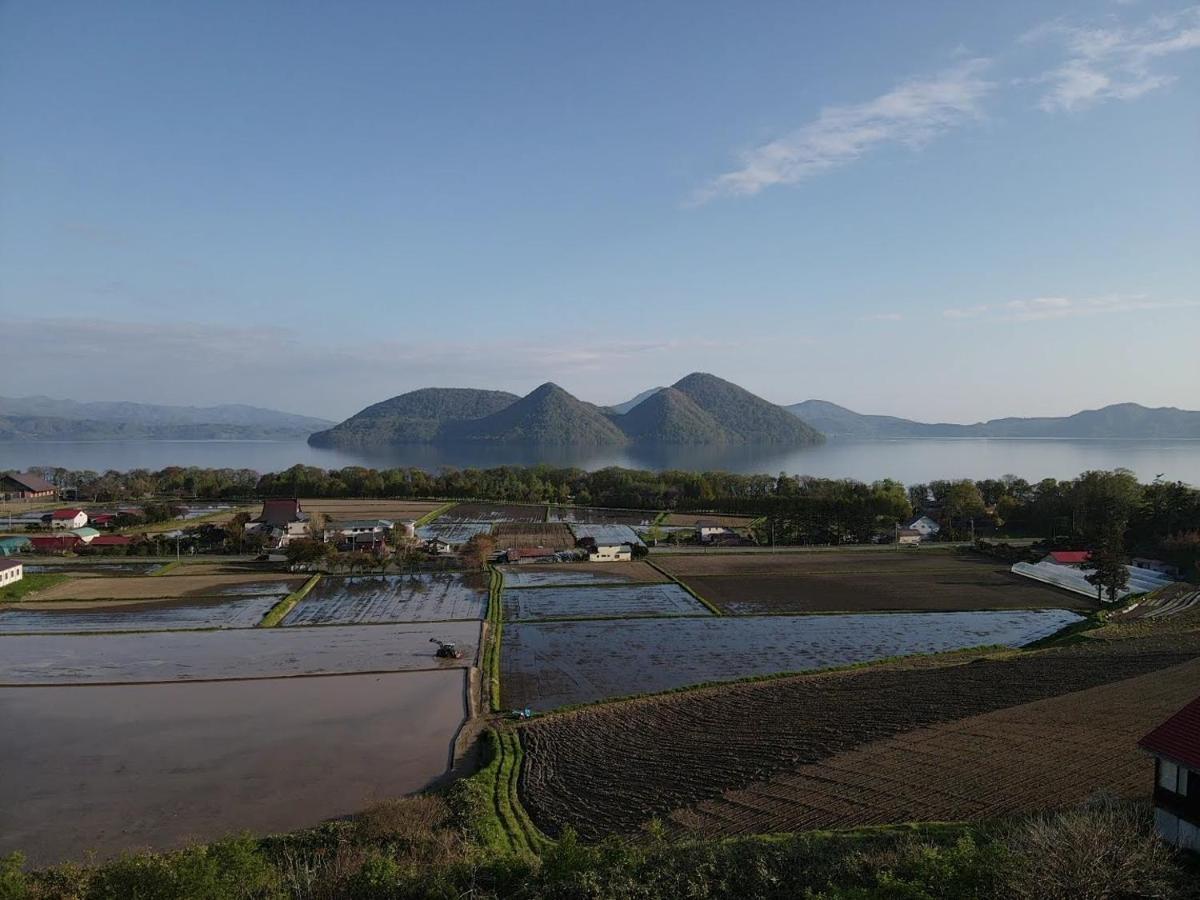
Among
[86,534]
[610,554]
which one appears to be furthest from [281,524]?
[610,554]

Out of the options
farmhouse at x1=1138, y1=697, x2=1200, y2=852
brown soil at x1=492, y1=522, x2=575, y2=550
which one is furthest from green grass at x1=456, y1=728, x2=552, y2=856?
brown soil at x1=492, y1=522, x2=575, y2=550

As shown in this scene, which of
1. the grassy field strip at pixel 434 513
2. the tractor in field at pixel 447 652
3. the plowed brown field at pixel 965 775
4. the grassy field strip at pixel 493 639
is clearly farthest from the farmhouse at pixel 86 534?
the plowed brown field at pixel 965 775

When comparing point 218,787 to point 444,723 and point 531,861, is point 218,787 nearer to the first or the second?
point 444,723

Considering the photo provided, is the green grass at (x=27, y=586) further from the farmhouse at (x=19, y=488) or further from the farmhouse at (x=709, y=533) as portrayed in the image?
the farmhouse at (x=19, y=488)

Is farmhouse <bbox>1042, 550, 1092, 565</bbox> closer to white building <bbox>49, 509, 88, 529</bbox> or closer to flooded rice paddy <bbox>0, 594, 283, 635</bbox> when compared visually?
flooded rice paddy <bbox>0, 594, 283, 635</bbox>

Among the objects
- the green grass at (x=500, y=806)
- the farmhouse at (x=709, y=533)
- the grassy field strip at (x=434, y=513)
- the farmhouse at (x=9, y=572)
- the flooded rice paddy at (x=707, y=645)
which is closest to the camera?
the green grass at (x=500, y=806)

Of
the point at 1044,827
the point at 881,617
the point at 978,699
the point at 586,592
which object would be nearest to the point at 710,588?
the point at 586,592

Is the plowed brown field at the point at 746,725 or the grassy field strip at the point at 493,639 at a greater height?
the plowed brown field at the point at 746,725
